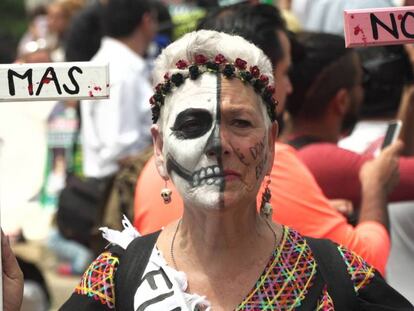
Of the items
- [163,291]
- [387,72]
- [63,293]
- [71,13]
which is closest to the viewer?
[163,291]

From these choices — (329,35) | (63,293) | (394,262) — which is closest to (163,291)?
(394,262)

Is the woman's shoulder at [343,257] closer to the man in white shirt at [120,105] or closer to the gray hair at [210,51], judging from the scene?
the gray hair at [210,51]

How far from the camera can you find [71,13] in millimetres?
10859

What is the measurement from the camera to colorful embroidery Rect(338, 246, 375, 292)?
3.20 metres

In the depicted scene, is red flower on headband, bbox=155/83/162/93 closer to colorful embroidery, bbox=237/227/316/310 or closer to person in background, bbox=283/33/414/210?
colorful embroidery, bbox=237/227/316/310

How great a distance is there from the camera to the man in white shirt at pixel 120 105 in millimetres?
7500

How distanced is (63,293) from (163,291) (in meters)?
6.25

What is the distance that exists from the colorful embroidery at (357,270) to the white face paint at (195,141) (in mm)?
377

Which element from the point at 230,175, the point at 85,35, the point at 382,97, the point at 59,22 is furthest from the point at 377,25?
the point at 59,22

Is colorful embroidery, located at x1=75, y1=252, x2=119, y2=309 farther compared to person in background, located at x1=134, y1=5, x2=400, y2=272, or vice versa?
person in background, located at x1=134, y1=5, x2=400, y2=272

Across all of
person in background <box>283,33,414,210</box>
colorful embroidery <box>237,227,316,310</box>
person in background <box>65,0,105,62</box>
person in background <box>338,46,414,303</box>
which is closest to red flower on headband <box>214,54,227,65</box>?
colorful embroidery <box>237,227,316,310</box>

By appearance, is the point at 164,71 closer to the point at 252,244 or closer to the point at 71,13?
the point at 252,244

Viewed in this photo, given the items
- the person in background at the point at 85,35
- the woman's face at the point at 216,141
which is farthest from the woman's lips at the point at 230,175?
the person in background at the point at 85,35

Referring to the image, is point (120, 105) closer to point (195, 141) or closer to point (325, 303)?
point (195, 141)
